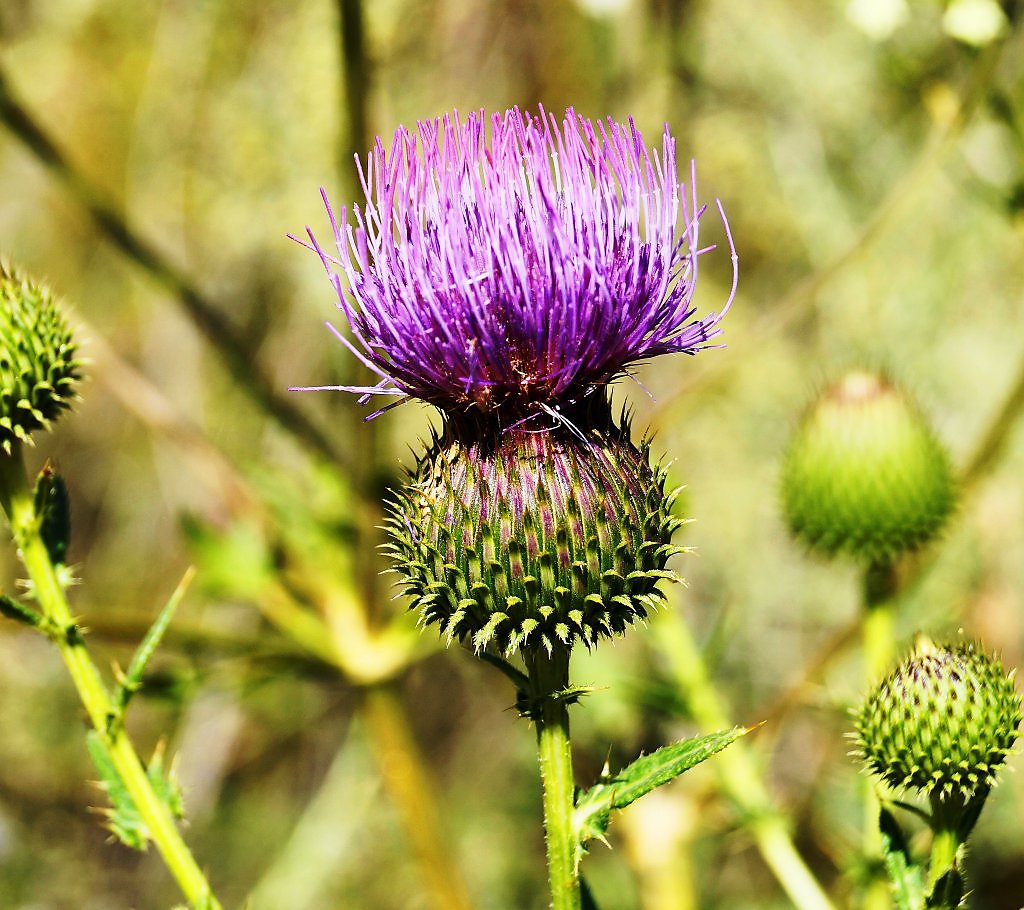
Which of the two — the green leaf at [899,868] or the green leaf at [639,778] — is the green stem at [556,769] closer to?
the green leaf at [639,778]

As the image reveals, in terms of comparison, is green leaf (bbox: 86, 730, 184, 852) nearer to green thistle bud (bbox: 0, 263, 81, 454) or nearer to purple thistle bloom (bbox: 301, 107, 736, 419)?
green thistle bud (bbox: 0, 263, 81, 454)

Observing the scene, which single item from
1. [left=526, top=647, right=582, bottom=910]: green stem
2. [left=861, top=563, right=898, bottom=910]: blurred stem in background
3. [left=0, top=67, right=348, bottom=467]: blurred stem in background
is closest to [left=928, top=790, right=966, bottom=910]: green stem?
[left=861, top=563, right=898, bottom=910]: blurred stem in background

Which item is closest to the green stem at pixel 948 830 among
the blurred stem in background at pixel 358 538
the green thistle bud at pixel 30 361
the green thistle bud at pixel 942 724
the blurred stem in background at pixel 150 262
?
the green thistle bud at pixel 942 724

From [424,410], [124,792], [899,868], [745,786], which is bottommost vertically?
[899,868]

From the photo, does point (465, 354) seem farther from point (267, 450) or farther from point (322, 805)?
point (267, 450)

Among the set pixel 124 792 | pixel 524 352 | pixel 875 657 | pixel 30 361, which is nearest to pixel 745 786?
pixel 875 657

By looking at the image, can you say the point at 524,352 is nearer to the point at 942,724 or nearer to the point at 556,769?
the point at 556,769
